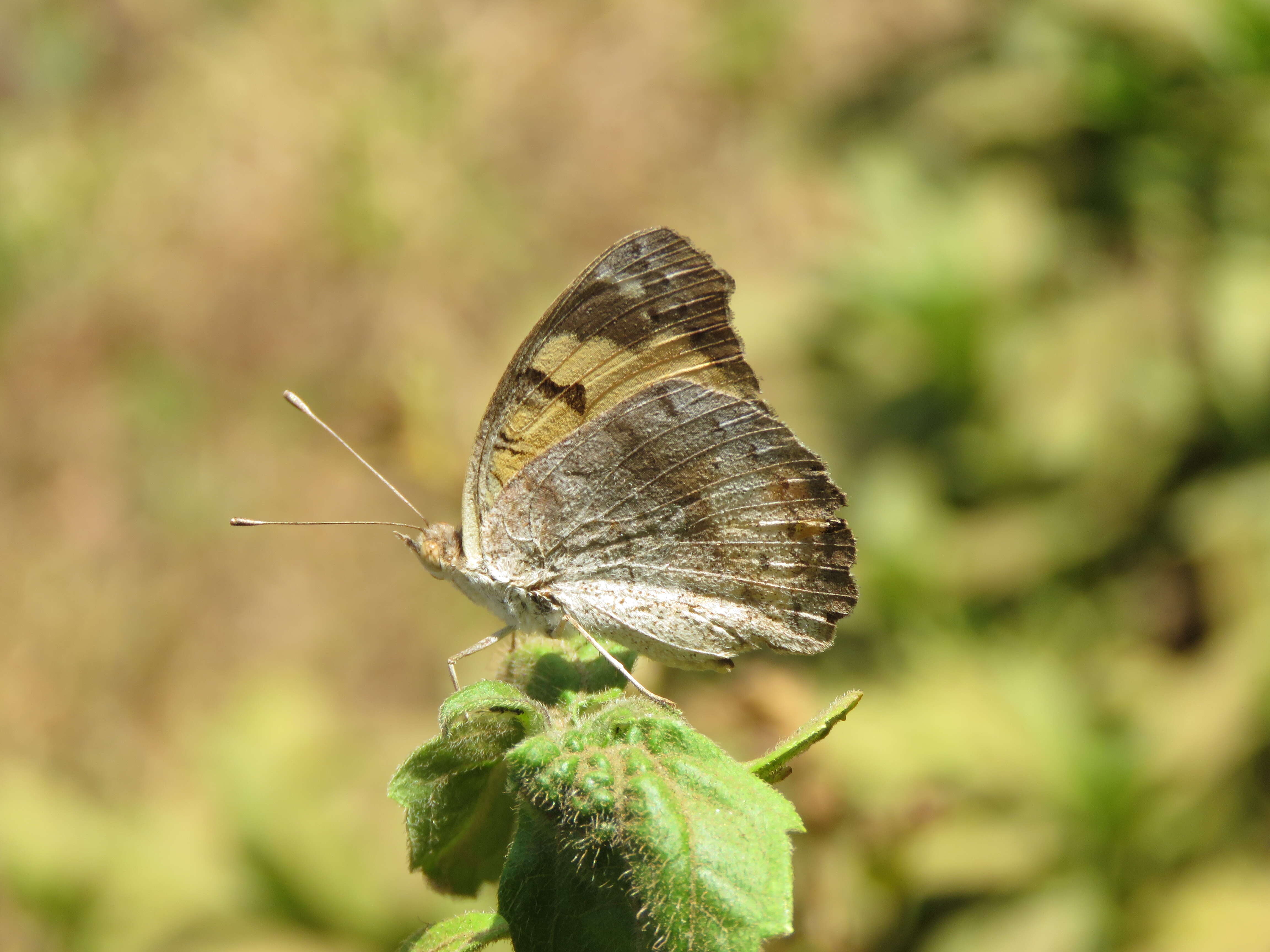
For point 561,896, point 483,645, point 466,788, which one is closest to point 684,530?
point 483,645

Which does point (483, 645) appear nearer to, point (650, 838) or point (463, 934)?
point (463, 934)

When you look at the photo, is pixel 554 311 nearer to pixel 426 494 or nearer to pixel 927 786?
pixel 927 786

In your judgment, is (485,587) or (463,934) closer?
(463,934)

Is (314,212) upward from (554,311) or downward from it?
upward

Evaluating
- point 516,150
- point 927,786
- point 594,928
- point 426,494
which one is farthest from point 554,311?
point 516,150

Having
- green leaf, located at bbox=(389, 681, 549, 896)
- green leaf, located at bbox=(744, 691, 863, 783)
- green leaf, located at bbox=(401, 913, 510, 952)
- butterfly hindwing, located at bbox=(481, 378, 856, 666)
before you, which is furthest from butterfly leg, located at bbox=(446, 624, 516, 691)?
green leaf, located at bbox=(744, 691, 863, 783)

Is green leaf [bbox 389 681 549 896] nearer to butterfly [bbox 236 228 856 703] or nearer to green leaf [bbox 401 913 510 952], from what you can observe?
green leaf [bbox 401 913 510 952]
